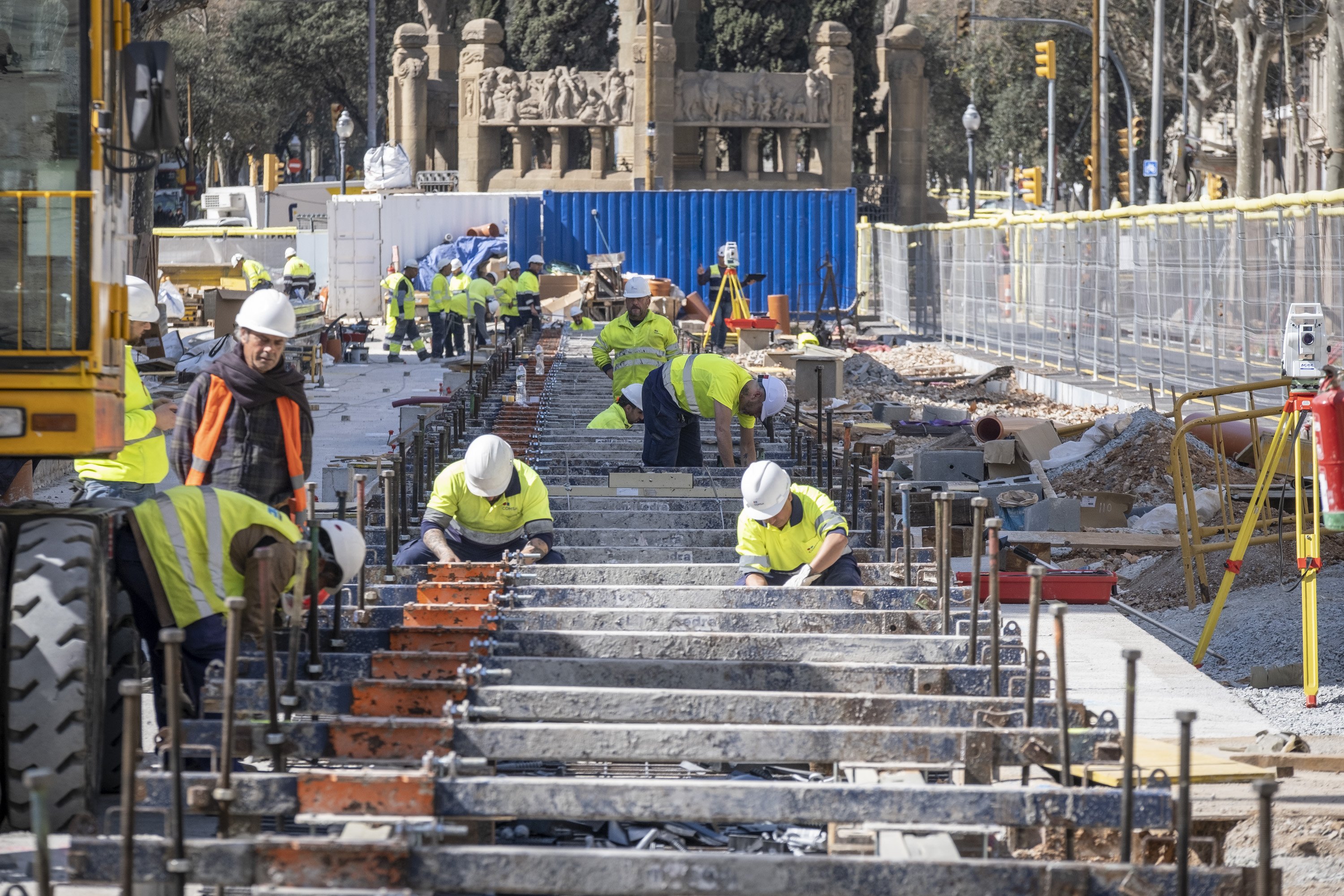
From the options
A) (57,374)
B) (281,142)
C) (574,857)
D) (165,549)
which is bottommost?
(574,857)

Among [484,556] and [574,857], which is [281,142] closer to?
[484,556]

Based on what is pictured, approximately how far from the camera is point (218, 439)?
23.3 feet

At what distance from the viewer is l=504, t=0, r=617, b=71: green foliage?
54562 mm

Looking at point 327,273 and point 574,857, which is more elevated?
point 327,273

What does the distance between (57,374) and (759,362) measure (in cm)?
2143

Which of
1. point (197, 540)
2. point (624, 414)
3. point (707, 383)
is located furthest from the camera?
point (624, 414)

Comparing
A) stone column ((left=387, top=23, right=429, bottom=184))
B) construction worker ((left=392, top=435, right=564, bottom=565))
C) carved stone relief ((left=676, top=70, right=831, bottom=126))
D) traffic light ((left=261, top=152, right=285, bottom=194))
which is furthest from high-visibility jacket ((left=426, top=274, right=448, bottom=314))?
stone column ((left=387, top=23, right=429, bottom=184))

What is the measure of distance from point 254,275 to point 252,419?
76.9 feet

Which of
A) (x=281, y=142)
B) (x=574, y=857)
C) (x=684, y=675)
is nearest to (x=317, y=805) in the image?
(x=574, y=857)

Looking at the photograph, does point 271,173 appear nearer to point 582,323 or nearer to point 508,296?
point 508,296

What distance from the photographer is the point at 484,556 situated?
9234 millimetres

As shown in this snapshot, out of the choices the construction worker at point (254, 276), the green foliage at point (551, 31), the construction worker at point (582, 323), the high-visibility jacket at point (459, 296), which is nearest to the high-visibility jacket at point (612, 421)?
the construction worker at point (254, 276)

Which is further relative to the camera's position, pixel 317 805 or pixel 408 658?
pixel 408 658

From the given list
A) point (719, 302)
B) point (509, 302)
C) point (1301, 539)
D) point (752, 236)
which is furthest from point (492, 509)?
point (752, 236)
